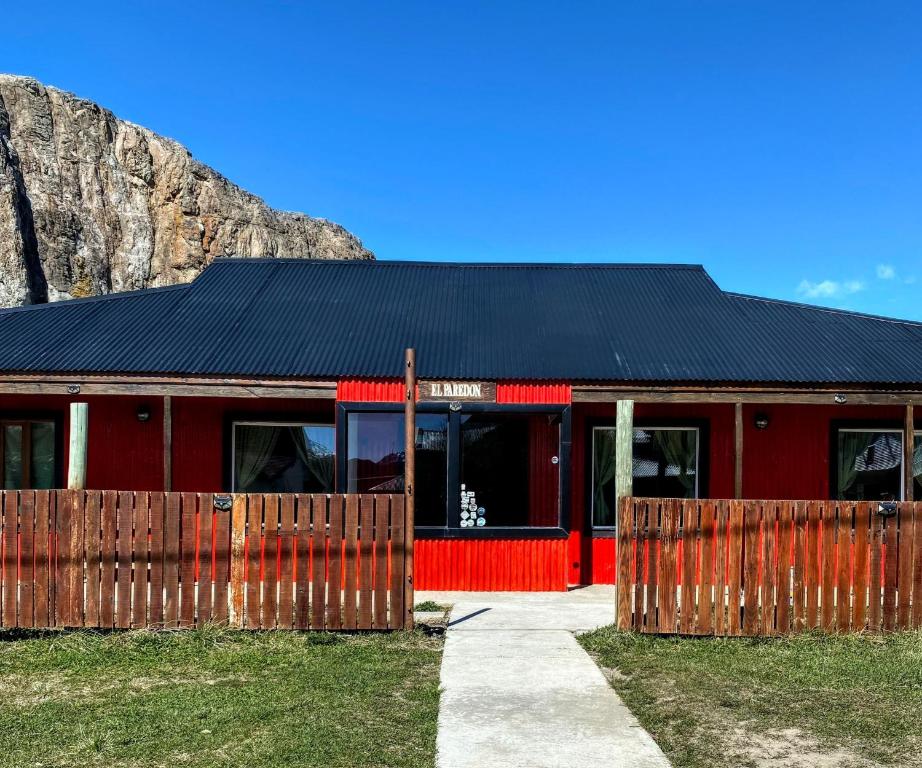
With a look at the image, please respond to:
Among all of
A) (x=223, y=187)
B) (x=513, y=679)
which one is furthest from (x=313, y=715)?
(x=223, y=187)

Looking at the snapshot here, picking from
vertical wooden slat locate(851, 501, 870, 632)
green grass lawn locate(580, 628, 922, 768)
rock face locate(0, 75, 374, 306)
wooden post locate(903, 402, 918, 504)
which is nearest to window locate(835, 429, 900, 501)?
wooden post locate(903, 402, 918, 504)

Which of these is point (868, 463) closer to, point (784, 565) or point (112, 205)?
point (784, 565)

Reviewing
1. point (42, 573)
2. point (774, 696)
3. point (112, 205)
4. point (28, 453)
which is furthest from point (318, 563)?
point (112, 205)

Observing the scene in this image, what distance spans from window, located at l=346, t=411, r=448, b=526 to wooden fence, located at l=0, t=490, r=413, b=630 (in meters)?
3.06

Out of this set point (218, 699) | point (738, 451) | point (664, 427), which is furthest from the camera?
point (664, 427)

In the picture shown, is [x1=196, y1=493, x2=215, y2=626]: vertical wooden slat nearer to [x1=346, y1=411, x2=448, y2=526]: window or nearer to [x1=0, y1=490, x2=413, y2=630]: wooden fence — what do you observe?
[x1=0, y1=490, x2=413, y2=630]: wooden fence

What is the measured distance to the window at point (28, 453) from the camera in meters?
12.3

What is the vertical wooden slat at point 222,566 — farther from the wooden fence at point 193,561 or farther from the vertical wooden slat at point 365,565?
the vertical wooden slat at point 365,565

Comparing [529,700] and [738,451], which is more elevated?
[738,451]

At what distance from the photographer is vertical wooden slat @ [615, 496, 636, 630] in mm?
8039

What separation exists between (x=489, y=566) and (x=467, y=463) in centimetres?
134

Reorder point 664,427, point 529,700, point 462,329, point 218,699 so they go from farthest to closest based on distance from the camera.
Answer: point 462,329 → point 664,427 → point 529,700 → point 218,699

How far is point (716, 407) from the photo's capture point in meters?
12.1

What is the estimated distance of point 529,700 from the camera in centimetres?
612
